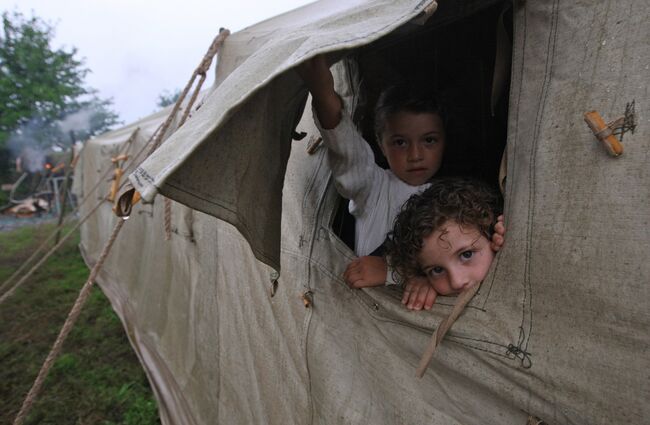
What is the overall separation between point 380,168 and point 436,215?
33 cm

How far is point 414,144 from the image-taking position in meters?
1.23

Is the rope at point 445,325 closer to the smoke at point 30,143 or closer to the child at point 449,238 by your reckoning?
the child at point 449,238

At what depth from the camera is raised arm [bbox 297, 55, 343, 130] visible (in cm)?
75

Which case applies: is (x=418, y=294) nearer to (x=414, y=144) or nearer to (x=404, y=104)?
(x=414, y=144)

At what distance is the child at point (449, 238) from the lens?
86cm

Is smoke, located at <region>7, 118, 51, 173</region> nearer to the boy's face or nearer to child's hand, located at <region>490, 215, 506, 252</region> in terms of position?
the boy's face

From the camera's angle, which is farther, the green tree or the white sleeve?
the green tree

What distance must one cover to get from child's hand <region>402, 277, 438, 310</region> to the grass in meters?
2.62

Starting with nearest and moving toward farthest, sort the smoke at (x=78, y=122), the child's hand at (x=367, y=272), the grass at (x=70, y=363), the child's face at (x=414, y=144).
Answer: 1. the child's hand at (x=367, y=272)
2. the child's face at (x=414, y=144)
3. the grass at (x=70, y=363)
4. the smoke at (x=78, y=122)

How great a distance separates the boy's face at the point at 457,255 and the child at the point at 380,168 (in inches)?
6.5

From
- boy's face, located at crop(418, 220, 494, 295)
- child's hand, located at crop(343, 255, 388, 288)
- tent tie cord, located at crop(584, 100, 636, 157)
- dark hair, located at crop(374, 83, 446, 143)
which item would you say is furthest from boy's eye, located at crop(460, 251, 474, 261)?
dark hair, located at crop(374, 83, 446, 143)

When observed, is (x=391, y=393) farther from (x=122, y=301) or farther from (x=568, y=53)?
(x=122, y=301)

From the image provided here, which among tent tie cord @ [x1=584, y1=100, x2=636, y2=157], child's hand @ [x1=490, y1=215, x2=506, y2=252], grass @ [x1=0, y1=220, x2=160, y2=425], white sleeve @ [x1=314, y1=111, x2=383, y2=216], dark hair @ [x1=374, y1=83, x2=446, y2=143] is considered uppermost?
dark hair @ [x1=374, y1=83, x2=446, y2=143]

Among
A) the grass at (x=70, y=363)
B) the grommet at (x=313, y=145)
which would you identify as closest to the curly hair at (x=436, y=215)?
the grommet at (x=313, y=145)
